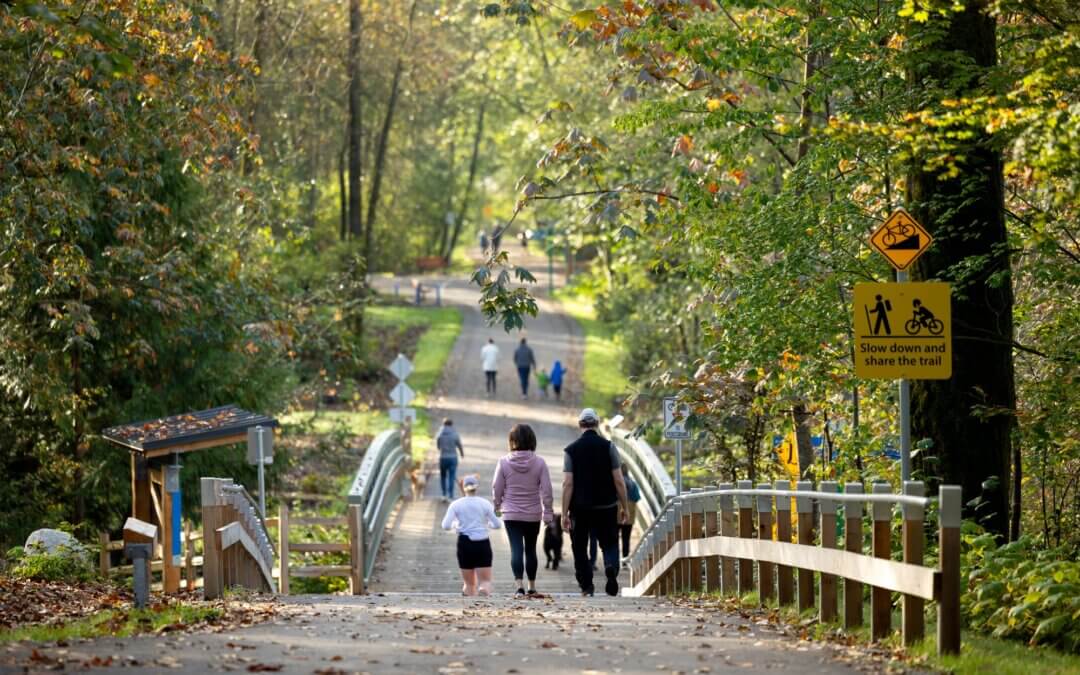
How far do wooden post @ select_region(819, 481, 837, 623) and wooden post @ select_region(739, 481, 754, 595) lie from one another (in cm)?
218

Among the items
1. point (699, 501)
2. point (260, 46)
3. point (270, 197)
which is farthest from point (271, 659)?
point (260, 46)

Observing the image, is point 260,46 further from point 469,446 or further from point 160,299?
point 160,299

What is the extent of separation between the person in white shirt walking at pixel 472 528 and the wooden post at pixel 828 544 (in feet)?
17.1

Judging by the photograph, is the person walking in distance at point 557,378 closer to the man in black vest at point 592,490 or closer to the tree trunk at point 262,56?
the tree trunk at point 262,56

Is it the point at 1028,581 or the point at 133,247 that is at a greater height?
the point at 133,247

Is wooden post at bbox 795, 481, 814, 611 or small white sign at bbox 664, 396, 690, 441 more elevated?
small white sign at bbox 664, 396, 690, 441

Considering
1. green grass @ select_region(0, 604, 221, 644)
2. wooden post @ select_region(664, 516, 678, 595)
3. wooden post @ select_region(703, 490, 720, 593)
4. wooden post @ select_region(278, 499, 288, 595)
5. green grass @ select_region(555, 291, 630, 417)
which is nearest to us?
green grass @ select_region(0, 604, 221, 644)

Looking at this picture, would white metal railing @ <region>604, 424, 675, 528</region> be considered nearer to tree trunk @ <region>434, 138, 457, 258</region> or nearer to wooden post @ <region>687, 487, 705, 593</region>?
wooden post @ <region>687, 487, 705, 593</region>

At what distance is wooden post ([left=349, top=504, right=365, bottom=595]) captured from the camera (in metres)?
20.6

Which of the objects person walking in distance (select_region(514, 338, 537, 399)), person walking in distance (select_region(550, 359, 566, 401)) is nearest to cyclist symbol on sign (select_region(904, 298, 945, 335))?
person walking in distance (select_region(550, 359, 566, 401))

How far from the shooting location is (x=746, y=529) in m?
12.1

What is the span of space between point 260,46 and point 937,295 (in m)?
26.8

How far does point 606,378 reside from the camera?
1906 inches

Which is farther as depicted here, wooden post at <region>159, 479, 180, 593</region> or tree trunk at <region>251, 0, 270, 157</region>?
tree trunk at <region>251, 0, 270, 157</region>
